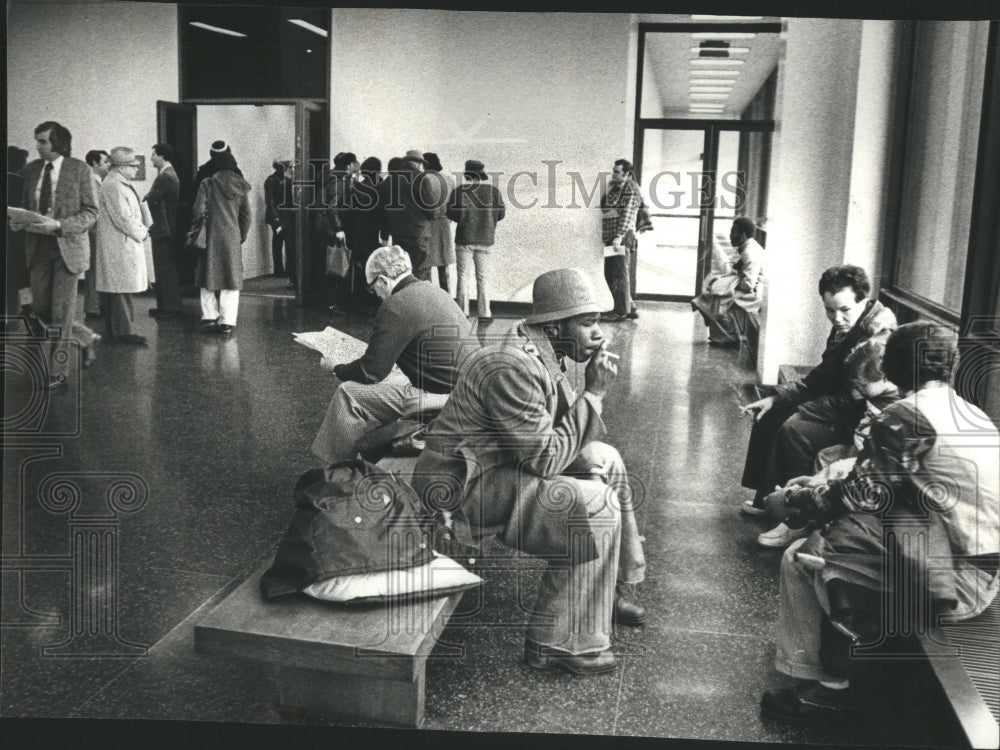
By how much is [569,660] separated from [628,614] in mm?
237

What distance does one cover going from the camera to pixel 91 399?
3.38 m

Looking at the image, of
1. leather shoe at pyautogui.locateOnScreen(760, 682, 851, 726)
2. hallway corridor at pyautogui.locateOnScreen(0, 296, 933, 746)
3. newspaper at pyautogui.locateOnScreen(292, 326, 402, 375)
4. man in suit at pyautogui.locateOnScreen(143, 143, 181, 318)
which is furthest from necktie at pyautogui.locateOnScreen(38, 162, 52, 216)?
leather shoe at pyautogui.locateOnScreen(760, 682, 851, 726)

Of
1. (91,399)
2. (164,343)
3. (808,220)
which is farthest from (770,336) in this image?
(91,399)

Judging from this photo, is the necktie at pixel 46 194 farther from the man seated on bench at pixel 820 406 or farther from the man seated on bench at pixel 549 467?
the man seated on bench at pixel 820 406

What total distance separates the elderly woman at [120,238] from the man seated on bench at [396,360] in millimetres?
667

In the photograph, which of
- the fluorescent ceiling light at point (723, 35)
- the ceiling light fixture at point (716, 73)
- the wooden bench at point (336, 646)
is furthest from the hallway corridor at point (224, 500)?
the fluorescent ceiling light at point (723, 35)

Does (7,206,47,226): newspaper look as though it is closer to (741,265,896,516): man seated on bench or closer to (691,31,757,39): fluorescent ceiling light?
(691,31,757,39): fluorescent ceiling light

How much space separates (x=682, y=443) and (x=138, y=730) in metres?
1.88

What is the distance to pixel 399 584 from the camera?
3018mm

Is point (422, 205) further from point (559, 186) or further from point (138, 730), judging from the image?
point (138, 730)

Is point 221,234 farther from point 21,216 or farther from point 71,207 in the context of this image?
point 21,216

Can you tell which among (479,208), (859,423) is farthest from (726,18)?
(859,423)

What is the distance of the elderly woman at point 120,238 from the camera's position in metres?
3.33

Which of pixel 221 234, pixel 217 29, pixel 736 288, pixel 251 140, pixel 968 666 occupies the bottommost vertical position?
pixel 968 666
